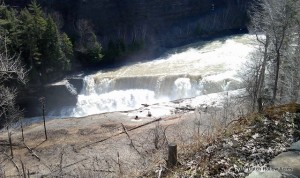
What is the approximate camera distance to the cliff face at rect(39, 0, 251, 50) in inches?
1879

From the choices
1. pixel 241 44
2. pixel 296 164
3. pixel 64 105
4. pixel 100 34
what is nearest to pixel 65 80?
pixel 64 105

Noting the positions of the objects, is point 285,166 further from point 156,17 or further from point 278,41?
point 156,17

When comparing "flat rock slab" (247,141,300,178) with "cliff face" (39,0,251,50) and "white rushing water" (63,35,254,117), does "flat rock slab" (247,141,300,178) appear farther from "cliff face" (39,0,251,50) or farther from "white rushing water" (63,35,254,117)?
"cliff face" (39,0,251,50)

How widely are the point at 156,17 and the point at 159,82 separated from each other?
2101 centimetres

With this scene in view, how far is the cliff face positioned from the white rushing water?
388 inches

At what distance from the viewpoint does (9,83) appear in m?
32.4

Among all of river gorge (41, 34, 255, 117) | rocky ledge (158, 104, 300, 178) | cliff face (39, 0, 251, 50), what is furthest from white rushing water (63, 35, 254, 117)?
rocky ledge (158, 104, 300, 178)

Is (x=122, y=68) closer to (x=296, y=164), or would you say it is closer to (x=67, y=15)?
(x=67, y=15)

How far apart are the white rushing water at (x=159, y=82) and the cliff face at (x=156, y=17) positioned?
32.3 ft

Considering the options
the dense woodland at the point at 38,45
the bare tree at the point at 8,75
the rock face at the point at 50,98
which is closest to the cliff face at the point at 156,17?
the dense woodland at the point at 38,45

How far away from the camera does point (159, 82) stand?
34.0 m

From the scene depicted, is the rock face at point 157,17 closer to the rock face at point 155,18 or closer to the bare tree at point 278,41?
the rock face at point 155,18

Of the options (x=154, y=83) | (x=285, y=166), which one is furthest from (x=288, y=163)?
(x=154, y=83)

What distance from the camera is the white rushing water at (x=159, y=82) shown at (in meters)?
32.7
